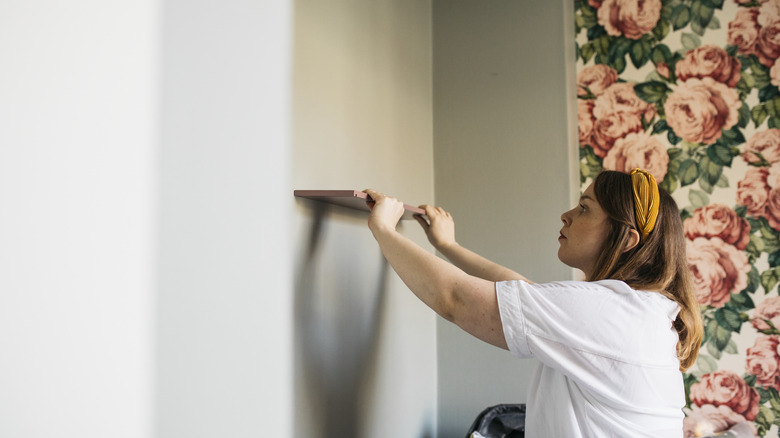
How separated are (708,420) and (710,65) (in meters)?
1.22

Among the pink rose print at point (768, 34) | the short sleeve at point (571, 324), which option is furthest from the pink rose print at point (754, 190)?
the short sleeve at point (571, 324)

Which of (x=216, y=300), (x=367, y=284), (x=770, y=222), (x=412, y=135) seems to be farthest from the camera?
(x=770, y=222)

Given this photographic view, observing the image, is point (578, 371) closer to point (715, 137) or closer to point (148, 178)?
point (148, 178)

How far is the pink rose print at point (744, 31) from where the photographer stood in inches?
85.4

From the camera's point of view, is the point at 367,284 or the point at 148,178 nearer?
the point at 148,178

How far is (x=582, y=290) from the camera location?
1.09m

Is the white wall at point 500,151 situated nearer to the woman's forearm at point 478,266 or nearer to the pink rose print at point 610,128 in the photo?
the pink rose print at point 610,128

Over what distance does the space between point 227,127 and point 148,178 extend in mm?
142

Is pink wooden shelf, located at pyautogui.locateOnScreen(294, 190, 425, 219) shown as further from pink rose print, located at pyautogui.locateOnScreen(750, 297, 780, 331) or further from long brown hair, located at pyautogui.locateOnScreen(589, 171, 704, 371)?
pink rose print, located at pyautogui.locateOnScreen(750, 297, 780, 331)

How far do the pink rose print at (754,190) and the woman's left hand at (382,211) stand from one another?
58.4 inches

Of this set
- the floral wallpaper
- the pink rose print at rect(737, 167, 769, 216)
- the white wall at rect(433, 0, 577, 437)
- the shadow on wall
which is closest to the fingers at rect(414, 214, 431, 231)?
the shadow on wall

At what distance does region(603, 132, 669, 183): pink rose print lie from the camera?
7.22 feet

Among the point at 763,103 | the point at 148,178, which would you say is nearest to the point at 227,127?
the point at 148,178

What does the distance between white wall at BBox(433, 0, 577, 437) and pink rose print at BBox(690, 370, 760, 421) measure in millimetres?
602
